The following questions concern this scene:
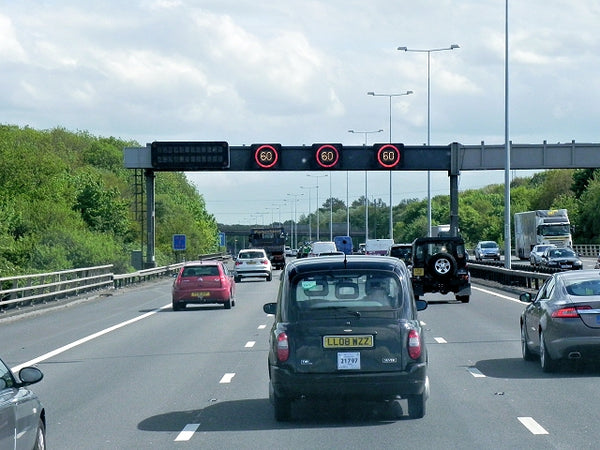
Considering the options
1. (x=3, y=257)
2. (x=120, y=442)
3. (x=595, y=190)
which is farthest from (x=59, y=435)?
(x=595, y=190)

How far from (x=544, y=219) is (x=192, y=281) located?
50691 millimetres

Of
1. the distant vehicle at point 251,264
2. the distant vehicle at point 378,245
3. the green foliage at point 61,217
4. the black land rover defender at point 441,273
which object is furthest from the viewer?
the distant vehicle at point 378,245

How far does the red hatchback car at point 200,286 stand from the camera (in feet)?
119

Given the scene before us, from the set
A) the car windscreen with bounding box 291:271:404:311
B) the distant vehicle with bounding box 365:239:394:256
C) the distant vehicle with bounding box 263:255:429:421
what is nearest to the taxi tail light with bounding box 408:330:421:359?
the distant vehicle with bounding box 263:255:429:421

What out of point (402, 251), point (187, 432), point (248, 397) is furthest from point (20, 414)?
point (402, 251)

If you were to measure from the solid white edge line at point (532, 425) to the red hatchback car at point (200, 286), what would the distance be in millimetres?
24155

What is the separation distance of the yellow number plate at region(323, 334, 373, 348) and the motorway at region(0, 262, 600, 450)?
808 mm

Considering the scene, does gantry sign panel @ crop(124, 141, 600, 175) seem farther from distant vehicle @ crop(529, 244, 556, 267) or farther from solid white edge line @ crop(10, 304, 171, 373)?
solid white edge line @ crop(10, 304, 171, 373)

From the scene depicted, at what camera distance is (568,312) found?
16.6m

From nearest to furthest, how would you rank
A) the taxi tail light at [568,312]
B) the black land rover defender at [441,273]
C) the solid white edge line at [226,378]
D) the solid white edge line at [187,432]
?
the solid white edge line at [187,432] < the taxi tail light at [568,312] < the solid white edge line at [226,378] < the black land rover defender at [441,273]

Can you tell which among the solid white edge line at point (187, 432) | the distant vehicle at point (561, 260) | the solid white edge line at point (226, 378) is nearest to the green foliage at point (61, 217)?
the distant vehicle at point (561, 260)

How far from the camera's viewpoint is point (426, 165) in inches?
2447

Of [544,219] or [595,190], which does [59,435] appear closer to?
[544,219]

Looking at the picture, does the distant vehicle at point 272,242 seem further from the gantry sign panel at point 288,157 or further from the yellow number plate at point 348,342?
the yellow number plate at point 348,342
